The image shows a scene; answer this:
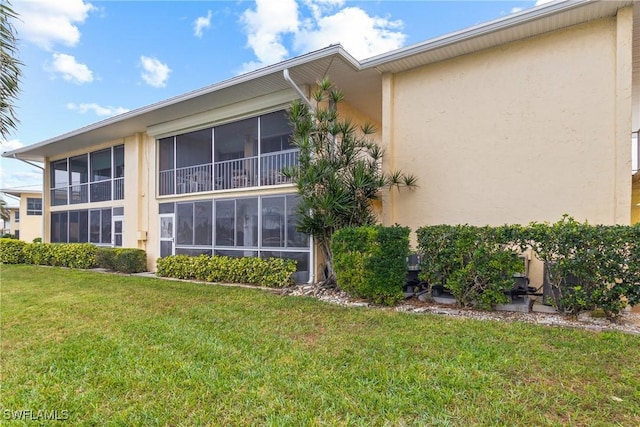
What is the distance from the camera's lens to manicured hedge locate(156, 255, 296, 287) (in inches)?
340

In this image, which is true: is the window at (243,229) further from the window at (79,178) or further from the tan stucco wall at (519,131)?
the window at (79,178)

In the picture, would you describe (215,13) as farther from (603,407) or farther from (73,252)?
(603,407)

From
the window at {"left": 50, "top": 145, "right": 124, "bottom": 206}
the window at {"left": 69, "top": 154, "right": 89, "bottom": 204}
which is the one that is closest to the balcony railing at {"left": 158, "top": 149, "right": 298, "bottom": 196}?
the window at {"left": 50, "top": 145, "right": 124, "bottom": 206}

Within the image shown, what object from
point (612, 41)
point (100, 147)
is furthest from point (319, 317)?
point (100, 147)

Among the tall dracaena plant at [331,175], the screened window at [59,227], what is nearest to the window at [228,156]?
the tall dracaena plant at [331,175]

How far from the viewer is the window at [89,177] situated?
13.6 meters

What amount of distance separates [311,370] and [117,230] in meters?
12.6

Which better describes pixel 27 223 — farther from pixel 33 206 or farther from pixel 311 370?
pixel 311 370

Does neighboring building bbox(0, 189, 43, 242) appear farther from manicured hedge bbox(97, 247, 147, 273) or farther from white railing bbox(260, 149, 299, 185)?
white railing bbox(260, 149, 299, 185)

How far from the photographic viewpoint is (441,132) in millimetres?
7523

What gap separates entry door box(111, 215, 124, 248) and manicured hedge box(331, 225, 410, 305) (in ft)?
34.7

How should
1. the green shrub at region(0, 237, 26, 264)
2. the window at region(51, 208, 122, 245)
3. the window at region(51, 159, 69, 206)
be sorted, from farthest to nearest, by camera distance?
the window at region(51, 159, 69, 206)
the green shrub at region(0, 237, 26, 264)
the window at region(51, 208, 122, 245)

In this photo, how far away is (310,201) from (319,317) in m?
2.72

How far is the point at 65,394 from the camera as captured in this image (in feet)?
10.1
